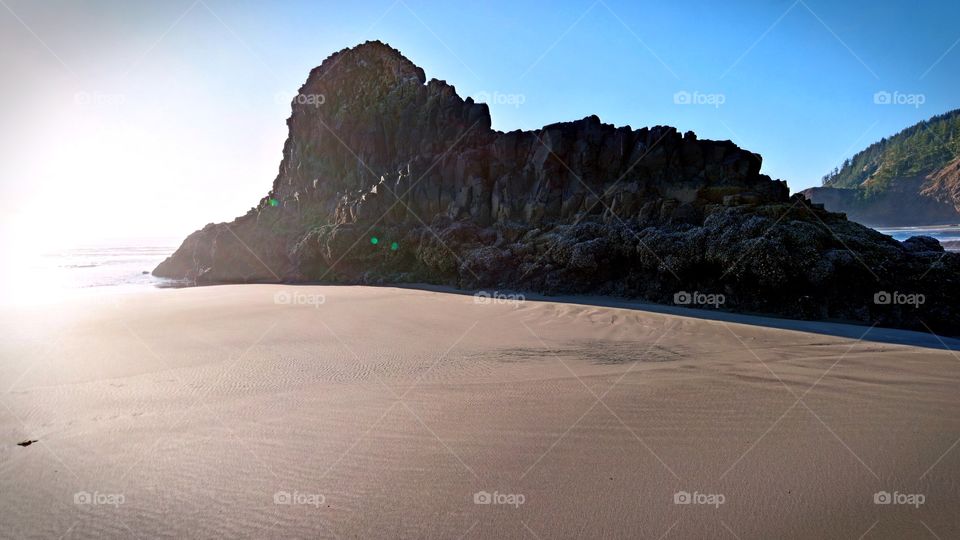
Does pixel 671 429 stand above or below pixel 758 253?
below

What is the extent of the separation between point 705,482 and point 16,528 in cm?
480

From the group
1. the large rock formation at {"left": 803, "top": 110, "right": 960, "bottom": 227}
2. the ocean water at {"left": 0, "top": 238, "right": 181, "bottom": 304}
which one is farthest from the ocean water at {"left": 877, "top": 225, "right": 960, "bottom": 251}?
the ocean water at {"left": 0, "top": 238, "right": 181, "bottom": 304}

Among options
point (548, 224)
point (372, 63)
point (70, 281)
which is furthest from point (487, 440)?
point (372, 63)

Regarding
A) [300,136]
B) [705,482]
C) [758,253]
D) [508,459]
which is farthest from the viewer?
[300,136]

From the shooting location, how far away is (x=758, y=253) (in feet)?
36.9

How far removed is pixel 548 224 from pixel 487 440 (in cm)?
1529

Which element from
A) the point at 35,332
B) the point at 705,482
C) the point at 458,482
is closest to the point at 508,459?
the point at 458,482

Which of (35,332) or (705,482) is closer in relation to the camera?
(705,482)

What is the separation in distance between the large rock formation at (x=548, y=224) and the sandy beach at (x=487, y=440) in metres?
3.65

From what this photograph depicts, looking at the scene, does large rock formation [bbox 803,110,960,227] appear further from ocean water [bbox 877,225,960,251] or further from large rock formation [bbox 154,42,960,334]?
large rock formation [bbox 154,42,960,334]

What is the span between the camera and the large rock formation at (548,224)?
35.4 feet

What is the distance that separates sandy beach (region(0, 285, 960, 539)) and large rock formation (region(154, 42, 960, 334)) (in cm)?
365

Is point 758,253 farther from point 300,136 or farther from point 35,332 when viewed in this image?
point 300,136

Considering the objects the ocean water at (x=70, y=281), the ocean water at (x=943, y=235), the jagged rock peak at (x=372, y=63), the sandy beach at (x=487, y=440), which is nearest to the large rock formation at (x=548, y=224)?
the jagged rock peak at (x=372, y=63)
